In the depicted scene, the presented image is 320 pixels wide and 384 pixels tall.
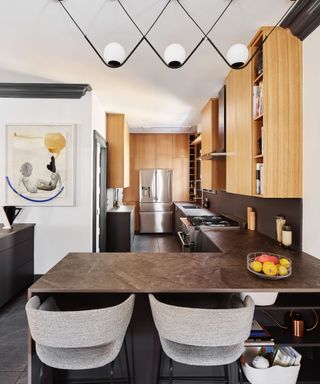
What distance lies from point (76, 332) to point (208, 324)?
603 mm

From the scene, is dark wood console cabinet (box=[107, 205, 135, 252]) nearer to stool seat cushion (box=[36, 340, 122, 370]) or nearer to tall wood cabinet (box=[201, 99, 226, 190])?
tall wood cabinet (box=[201, 99, 226, 190])

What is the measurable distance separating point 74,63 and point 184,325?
9.01 ft

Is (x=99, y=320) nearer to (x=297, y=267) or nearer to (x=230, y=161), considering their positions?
(x=297, y=267)

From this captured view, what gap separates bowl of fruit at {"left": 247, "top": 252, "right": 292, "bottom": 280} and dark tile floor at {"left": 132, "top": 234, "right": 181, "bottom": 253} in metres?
3.83

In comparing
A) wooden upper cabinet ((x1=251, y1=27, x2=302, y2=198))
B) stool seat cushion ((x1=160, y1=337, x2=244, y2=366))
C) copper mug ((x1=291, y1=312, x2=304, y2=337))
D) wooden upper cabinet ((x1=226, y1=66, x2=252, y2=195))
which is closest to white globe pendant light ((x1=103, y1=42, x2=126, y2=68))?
wooden upper cabinet ((x1=251, y1=27, x2=302, y2=198))

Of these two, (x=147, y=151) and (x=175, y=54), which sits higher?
(x=147, y=151)

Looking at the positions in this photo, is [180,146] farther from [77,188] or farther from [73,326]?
[73,326]

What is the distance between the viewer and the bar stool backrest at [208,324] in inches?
47.9

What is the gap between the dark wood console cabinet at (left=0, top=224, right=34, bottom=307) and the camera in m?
2.89

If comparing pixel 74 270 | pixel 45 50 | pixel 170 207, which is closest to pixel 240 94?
pixel 45 50

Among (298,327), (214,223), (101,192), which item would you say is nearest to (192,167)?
(101,192)

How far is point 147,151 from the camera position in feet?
23.0

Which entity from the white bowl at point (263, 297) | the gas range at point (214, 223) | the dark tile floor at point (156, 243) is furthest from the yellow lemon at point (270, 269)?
the dark tile floor at point (156, 243)

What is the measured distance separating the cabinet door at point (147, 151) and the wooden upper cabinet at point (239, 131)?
13.1 feet
